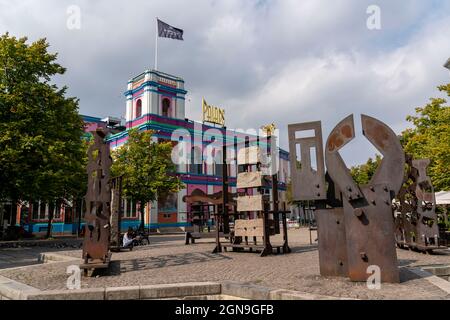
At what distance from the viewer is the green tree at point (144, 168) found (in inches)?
1252

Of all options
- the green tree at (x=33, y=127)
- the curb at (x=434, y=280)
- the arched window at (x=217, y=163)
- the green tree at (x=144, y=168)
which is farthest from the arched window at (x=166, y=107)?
the curb at (x=434, y=280)

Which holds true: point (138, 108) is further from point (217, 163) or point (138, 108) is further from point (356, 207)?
point (356, 207)

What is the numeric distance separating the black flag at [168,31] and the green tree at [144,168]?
445 inches

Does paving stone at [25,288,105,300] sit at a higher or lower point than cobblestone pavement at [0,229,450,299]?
higher

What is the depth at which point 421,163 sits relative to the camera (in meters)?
12.5

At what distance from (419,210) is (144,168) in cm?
2451

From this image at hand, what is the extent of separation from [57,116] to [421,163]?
61.4ft

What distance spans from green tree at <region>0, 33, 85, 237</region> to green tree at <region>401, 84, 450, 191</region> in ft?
67.4

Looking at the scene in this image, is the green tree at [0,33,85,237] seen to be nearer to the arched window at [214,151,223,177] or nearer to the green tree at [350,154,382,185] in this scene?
the arched window at [214,151,223,177]

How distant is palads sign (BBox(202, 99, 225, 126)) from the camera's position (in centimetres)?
4606

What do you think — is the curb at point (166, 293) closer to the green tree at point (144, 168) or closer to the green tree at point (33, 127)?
the green tree at point (33, 127)

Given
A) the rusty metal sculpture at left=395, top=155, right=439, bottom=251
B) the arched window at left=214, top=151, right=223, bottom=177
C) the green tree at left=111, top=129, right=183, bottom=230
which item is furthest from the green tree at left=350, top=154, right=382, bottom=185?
the rusty metal sculpture at left=395, top=155, right=439, bottom=251

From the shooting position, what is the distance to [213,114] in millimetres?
47219
